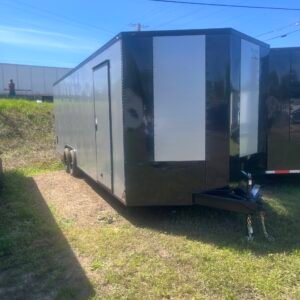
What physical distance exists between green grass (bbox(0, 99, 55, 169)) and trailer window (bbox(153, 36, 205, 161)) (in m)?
8.55

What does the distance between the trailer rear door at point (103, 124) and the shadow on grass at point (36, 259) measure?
1175mm

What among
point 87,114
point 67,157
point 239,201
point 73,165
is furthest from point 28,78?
point 239,201

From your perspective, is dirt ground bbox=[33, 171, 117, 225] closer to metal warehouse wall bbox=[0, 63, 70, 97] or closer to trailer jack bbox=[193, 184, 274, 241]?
trailer jack bbox=[193, 184, 274, 241]

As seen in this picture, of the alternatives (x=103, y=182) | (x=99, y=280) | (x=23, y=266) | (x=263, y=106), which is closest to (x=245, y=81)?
(x=263, y=106)

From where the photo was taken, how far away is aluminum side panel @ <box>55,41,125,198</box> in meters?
6.10

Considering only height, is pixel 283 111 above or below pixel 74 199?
above

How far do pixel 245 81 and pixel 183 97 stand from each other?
123 centimetres

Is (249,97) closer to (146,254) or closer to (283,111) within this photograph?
(283,111)

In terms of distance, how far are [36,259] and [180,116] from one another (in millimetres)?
2752

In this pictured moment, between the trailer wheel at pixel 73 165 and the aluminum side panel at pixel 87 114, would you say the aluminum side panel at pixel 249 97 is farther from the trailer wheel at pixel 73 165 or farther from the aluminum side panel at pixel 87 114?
the trailer wheel at pixel 73 165

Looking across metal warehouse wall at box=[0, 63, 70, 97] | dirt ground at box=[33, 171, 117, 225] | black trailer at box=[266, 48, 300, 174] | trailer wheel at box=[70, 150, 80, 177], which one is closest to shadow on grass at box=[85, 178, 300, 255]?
dirt ground at box=[33, 171, 117, 225]

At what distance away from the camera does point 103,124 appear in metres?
6.98

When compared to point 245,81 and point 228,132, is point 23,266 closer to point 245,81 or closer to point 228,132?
point 228,132

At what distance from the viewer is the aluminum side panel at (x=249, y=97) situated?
20.7 ft
